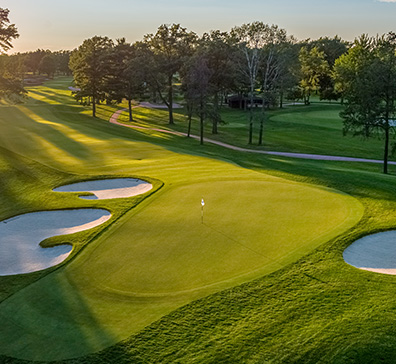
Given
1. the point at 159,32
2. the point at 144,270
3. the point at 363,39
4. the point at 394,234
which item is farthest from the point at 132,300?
the point at 363,39

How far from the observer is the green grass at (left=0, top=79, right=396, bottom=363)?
9.99m

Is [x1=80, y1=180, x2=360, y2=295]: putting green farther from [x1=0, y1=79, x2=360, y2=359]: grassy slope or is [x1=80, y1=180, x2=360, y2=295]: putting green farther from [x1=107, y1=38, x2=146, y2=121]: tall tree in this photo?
[x1=107, y1=38, x2=146, y2=121]: tall tree

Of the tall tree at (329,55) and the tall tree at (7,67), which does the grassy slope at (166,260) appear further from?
the tall tree at (329,55)

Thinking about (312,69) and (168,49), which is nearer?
(168,49)

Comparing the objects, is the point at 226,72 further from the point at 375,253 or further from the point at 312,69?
the point at 312,69

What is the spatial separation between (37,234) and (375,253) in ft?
47.6

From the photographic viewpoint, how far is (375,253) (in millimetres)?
15445

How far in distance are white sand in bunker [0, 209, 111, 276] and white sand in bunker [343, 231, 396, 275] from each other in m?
11.0

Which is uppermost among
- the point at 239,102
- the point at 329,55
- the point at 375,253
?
the point at 329,55

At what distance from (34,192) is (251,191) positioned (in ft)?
45.0

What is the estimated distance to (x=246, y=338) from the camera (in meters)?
10.2

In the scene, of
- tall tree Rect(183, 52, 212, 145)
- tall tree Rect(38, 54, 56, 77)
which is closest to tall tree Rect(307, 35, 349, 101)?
tall tree Rect(183, 52, 212, 145)

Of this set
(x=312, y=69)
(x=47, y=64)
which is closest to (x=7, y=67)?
(x=312, y=69)

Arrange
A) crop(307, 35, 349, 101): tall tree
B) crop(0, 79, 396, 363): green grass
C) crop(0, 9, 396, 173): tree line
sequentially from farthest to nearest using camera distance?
crop(307, 35, 349, 101): tall tree
crop(0, 9, 396, 173): tree line
crop(0, 79, 396, 363): green grass
